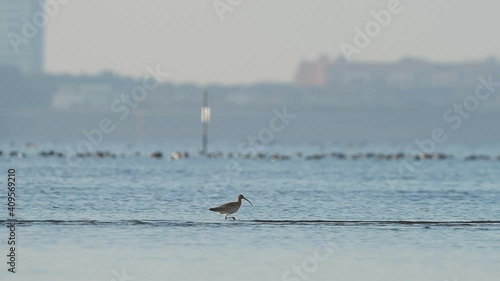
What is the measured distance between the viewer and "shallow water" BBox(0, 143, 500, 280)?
23.1 metres

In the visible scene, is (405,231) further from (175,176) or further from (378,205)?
(175,176)

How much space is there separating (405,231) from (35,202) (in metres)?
13.5

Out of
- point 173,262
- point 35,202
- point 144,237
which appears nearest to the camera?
point 173,262

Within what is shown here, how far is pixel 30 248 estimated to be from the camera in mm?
25688

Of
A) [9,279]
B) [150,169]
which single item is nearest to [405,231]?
[9,279]

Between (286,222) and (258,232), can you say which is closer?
(258,232)

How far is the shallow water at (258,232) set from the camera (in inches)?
910

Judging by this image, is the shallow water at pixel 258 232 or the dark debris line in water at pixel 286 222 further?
the dark debris line in water at pixel 286 222

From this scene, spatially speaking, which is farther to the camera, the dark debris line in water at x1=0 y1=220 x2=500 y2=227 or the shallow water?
the dark debris line in water at x1=0 y1=220 x2=500 y2=227

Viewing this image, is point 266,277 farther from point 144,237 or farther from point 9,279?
point 144,237

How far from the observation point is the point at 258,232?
2962 cm

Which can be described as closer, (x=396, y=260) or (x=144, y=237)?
(x=396, y=260)

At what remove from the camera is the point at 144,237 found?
1111 inches

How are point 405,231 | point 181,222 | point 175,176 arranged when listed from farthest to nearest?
point 175,176 → point 181,222 → point 405,231
